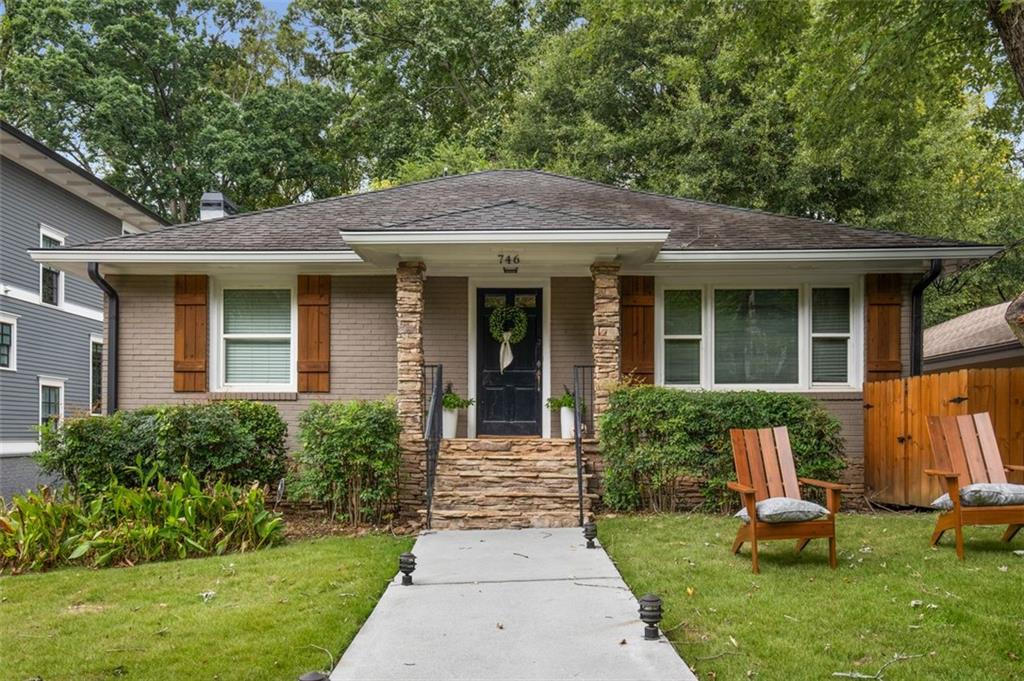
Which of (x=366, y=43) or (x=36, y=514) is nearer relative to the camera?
(x=36, y=514)

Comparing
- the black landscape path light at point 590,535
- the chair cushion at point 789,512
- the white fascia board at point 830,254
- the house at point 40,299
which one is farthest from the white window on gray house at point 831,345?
the house at point 40,299

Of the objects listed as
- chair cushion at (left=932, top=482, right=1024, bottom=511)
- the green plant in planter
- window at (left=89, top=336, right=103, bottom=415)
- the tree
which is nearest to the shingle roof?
the green plant in planter

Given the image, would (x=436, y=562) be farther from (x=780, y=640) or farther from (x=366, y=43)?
(x=366, y=43)

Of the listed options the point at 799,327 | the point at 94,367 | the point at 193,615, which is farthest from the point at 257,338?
the point at 94,367

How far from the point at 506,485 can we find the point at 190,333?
4721mm

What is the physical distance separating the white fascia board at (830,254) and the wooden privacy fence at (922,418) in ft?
5.03

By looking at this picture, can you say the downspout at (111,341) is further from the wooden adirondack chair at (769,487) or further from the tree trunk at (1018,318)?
the tree trunk at (1018,318)

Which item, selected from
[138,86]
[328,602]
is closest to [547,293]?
[328,602]

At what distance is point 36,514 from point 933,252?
32.3ft

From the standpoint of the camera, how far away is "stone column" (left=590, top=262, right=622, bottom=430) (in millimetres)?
8961

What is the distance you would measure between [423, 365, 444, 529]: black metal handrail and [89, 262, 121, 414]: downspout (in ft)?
13.1

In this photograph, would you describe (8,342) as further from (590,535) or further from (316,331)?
(590,535)

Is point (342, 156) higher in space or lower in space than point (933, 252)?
higher

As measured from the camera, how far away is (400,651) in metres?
4.10
